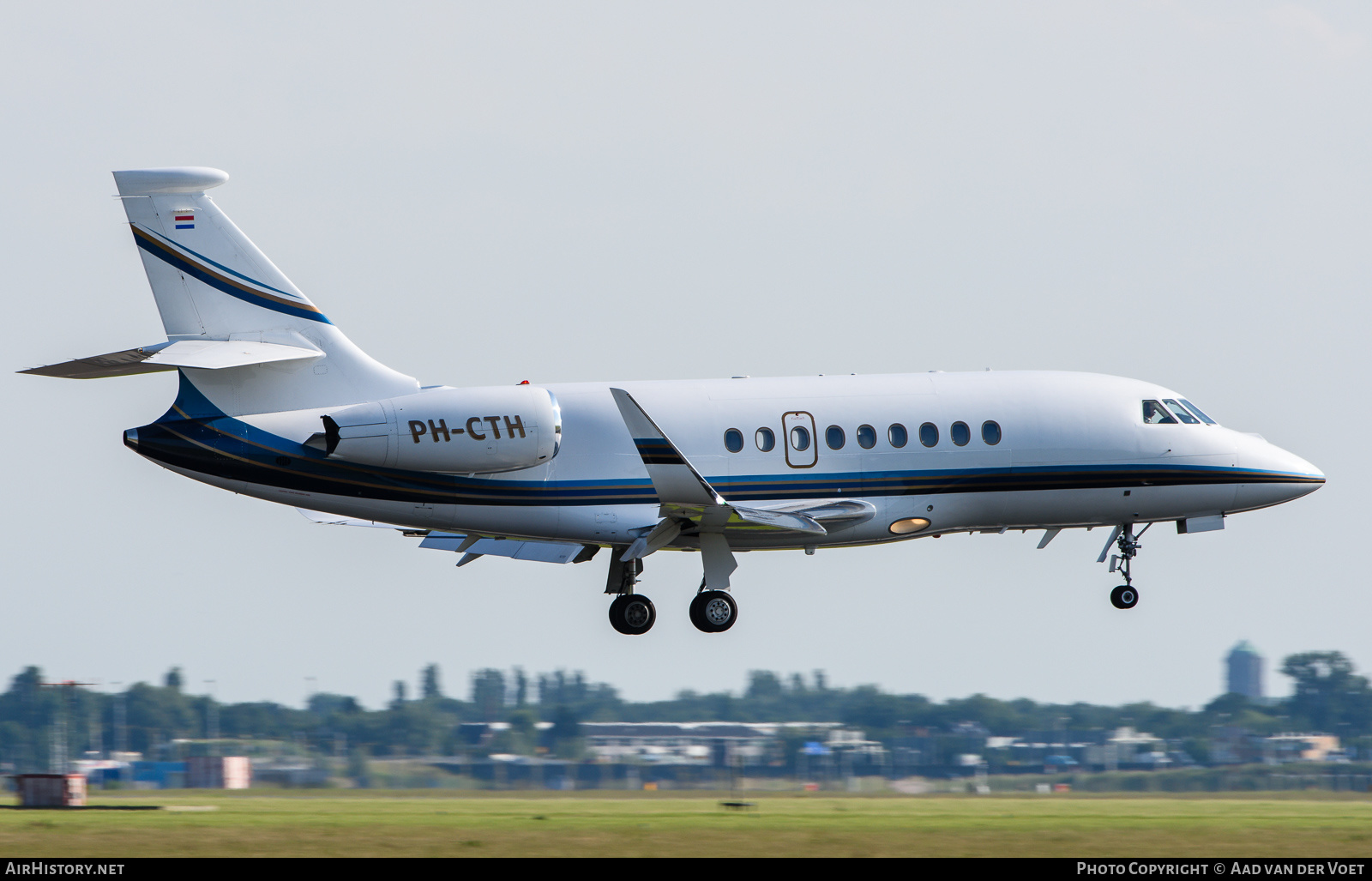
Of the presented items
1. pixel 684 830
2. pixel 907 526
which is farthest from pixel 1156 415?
pixel 684 830

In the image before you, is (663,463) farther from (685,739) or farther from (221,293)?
(685,739)

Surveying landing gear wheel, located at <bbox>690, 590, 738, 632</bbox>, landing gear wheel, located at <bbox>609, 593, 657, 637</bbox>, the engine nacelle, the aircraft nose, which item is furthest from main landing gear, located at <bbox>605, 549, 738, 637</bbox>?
the aircraft nose

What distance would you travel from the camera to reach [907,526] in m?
31.9

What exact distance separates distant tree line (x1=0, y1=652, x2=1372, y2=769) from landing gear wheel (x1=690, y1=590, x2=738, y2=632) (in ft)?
61.1

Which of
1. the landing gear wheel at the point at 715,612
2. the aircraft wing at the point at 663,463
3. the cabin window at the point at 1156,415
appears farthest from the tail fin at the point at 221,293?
the cabin window at the point at 1156,415

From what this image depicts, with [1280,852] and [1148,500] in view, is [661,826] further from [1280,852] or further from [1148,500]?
[1148,500]

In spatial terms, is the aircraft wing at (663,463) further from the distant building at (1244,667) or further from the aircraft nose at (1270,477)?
the distant building at (1244,667)

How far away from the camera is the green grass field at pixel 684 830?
2142cm

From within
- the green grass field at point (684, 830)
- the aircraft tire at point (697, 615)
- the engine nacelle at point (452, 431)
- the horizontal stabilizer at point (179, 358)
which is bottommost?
the green grass field at point (684, 830)

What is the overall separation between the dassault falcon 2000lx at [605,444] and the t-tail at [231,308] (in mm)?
33

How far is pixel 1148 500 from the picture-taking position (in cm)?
3344

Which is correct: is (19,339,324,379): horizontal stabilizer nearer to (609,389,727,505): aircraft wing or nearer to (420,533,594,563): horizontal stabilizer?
(420,533,594,563): horizontal stabilizer

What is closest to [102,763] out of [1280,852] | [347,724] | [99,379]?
[347,724]

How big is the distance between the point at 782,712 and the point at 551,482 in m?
40.1
